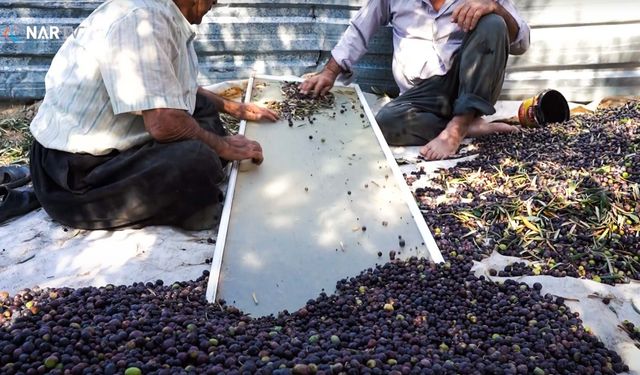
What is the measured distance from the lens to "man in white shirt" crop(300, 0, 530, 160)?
4016mm

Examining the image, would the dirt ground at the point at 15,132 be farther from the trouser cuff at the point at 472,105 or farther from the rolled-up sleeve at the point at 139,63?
the trouser cuff at the point at 472,105

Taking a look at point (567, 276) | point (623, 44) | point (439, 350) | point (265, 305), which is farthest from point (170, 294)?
point (623, 44)

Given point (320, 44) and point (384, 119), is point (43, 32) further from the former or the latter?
point (384, 119)

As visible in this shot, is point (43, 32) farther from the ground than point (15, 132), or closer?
farther from the ground

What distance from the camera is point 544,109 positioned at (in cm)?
462

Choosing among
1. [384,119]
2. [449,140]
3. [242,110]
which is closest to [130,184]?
[242,110]

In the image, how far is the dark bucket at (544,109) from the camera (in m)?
4.45

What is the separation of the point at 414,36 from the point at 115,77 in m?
2.39

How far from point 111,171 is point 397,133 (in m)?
2.00

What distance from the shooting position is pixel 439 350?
199cm

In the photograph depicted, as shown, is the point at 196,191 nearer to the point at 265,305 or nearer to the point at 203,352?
the point at 265,305

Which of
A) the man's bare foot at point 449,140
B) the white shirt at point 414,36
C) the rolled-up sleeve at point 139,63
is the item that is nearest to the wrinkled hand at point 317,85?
the white shirt at point 414,36

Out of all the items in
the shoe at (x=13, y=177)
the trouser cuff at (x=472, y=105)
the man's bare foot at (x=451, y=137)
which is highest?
the trouser cuff at (x=472, y=105)

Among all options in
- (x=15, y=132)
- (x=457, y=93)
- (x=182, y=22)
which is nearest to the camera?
(x=182, y=22)
